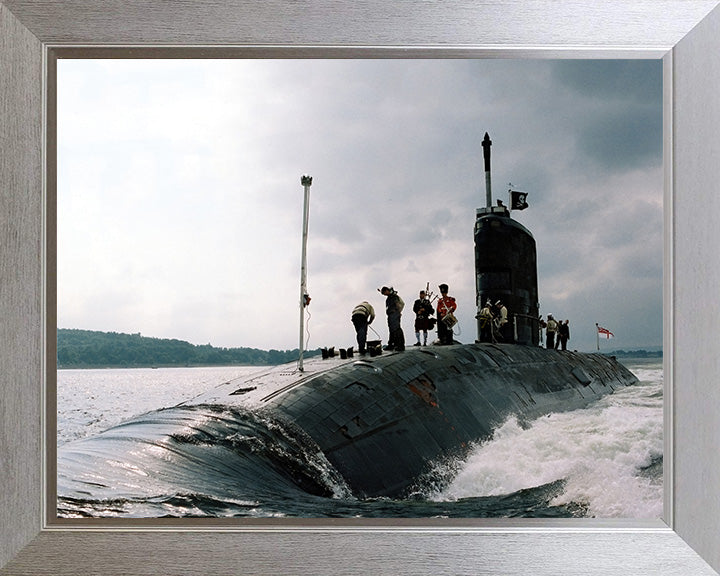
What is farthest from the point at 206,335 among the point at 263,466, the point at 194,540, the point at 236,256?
the point at 194,540

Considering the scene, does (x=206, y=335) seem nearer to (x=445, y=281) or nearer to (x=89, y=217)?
(x=89, y=217)

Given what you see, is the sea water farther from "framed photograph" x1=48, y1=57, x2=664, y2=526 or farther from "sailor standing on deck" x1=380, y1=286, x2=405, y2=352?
"sailor standing on deck" x1=380, y1=286, x2=405, y2=352

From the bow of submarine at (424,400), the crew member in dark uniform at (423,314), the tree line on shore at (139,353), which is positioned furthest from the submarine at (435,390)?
the crew member in dark uniform at (423,314)

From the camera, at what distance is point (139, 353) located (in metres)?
3.05

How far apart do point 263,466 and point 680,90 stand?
7.78ft

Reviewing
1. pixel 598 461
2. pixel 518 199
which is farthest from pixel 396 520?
pixel 518 199

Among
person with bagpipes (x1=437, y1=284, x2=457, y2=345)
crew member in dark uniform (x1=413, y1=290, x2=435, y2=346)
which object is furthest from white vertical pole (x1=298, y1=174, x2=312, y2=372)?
person with bagpipes (x1=437, y1=284, x2=457, y2=345)

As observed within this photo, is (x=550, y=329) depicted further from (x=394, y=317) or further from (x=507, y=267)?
(x=394, y=317)

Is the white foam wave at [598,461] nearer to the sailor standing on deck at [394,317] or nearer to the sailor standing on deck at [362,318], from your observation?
the sailor standing on deck at [394,317]

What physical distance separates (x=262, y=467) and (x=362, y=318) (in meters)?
0.79

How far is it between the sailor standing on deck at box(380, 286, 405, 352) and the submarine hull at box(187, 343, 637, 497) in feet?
0.30

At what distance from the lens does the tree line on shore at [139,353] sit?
297cm

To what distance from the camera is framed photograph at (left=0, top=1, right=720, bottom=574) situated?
284 cm

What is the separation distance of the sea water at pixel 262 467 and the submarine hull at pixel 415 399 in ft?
0.28
